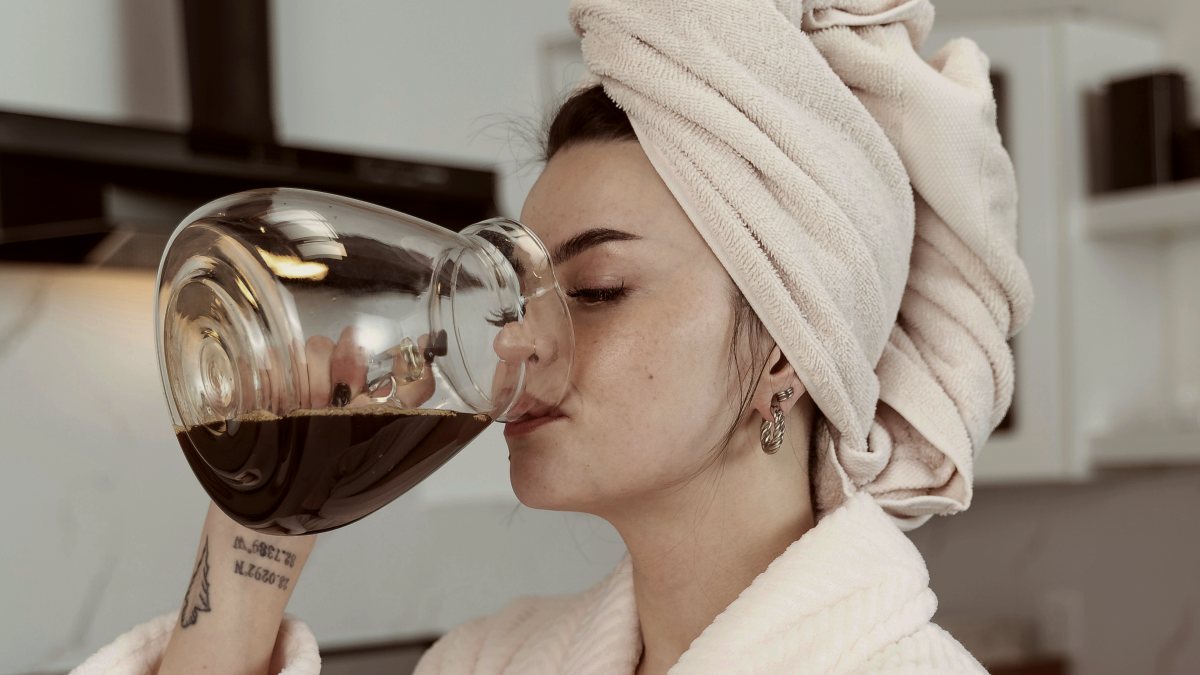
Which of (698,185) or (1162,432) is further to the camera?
(1162,432)

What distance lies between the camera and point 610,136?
104 centimetres

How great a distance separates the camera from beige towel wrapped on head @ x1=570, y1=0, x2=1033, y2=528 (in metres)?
0.96

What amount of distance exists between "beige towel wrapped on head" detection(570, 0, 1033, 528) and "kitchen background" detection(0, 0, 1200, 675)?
2.41ft

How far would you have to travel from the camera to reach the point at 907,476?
1.11 meters

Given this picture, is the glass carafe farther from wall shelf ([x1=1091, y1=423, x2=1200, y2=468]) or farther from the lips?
wall shelf ([x1=1091, y1=423, x2=1200, y2=468])

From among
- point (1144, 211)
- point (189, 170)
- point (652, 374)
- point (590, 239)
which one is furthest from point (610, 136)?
point (1144, 211)

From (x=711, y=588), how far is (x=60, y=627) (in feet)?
4.22

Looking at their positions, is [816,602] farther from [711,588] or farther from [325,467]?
[325,467]

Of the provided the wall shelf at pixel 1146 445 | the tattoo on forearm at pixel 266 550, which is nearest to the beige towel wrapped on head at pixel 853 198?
the tattoo on forearm at pixel 266 550

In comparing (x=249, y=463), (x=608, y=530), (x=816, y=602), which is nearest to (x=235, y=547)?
(x=249, y=463)

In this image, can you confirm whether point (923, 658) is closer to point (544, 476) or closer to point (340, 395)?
point (544, 476)

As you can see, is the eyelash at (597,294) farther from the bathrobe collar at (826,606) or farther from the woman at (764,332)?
the bathrobe collar at (826,606)

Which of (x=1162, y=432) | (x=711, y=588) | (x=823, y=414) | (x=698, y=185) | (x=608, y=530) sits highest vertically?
(x=698, y=185)

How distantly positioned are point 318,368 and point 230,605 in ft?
1.32
